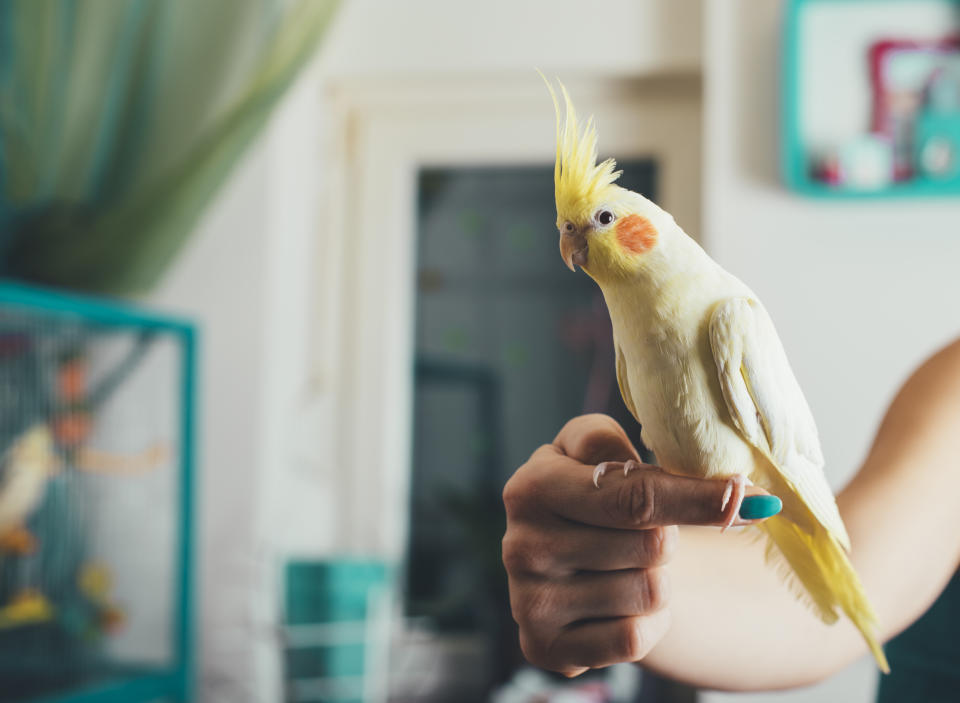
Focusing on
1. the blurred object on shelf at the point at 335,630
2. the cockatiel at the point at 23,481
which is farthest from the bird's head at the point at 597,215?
the blurred object on shelf at the point at 335,630

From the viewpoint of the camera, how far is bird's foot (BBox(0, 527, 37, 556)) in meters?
1.16

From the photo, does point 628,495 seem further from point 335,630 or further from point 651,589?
point 335,630

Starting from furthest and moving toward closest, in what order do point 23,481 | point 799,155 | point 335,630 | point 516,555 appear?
point 335,630 < point 799,155 < point 23,481 < point 516,555

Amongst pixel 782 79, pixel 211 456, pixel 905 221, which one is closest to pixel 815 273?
pixel 905 221

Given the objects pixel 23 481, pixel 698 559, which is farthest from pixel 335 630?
pixel 698 559

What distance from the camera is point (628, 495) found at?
0.40 metres

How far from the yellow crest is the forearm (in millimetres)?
322

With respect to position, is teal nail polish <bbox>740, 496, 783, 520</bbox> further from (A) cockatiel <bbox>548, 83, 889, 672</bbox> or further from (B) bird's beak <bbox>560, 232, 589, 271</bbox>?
(B) bird's beak <bbox>560, 232, 589, 271</bbox>

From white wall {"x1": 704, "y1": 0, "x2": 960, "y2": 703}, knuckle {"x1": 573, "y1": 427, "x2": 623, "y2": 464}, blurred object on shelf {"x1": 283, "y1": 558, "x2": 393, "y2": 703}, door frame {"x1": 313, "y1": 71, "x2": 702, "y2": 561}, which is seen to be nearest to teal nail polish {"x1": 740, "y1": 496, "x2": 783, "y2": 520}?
knuckle {"x1": 573, "y1": 427, "x2": 623, "y2": 464}

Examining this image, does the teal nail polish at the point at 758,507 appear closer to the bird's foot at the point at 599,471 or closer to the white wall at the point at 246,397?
the bird's foot at the point at 599,471

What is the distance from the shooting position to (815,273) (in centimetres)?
134

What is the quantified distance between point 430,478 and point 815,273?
0.85 meters

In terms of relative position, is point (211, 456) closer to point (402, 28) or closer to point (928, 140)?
point (402, 28)

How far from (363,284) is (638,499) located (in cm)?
135
